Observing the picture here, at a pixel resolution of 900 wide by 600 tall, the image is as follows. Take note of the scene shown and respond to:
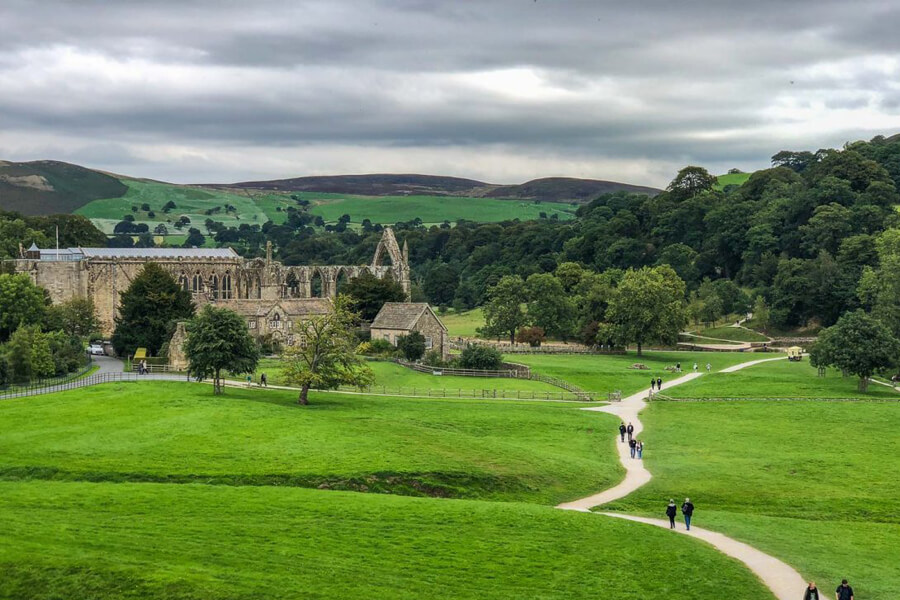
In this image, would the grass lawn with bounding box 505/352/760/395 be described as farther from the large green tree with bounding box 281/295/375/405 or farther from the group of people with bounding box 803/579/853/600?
the group of people with bounding box 803/579/853/600

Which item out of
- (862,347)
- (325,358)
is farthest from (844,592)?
(862,347)

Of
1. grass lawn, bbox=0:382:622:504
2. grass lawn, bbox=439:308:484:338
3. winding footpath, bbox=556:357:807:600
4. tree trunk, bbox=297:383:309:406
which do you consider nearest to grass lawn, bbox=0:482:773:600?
winding footpath, bbox=556:357:807:600

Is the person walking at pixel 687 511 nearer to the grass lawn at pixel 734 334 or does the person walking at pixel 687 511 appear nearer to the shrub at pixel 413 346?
the shrub at pixel 413 346

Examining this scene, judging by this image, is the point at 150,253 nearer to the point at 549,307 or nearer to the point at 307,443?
the point at 549,307

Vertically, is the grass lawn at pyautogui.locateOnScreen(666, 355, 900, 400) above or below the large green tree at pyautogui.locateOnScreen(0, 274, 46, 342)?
below

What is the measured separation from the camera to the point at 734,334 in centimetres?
11869

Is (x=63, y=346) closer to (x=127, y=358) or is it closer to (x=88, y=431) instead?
(x=127, y=358)

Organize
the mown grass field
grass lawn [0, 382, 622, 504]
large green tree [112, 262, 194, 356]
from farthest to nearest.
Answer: large green tree [112, 262, 194, 356], the mown grass field, grass lawn [0, 382, 622, 504]

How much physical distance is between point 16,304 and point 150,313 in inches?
448

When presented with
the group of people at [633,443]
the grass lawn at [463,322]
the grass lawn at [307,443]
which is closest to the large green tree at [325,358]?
the grass lawn at [307,443]

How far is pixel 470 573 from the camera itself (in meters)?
30.0

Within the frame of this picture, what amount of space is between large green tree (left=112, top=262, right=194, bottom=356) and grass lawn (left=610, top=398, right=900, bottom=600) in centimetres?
4269

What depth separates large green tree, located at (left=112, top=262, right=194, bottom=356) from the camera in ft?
292

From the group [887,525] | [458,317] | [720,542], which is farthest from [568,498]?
[458,317]
